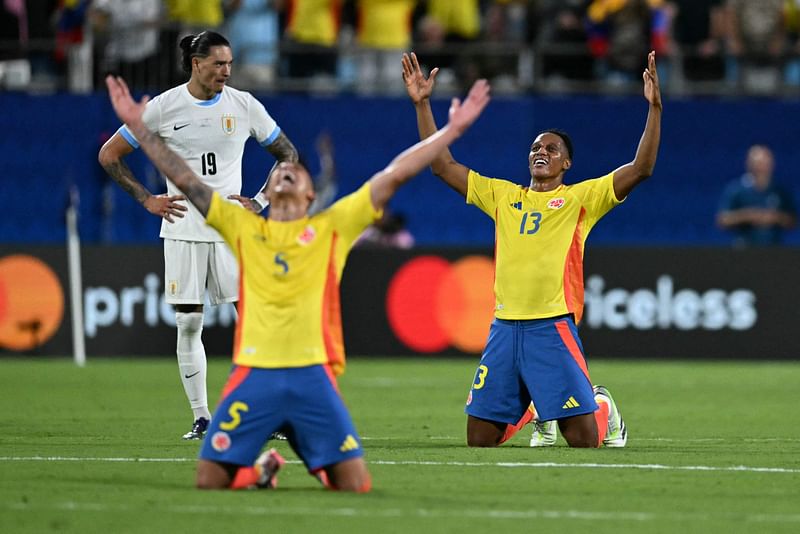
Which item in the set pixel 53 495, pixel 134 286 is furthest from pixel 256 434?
pixel 134 286

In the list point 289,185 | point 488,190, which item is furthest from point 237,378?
point 488,190

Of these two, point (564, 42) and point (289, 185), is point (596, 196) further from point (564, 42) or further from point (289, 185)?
point (564, 42)

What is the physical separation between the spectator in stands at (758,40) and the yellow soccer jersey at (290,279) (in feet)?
46.3

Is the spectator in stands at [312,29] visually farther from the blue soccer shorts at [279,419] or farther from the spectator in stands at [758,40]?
the blue soccer shorts at [279,419]

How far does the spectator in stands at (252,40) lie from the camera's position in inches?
808

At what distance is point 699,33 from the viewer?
832 inches

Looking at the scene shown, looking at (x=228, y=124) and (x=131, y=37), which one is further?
(x=131, y=37)

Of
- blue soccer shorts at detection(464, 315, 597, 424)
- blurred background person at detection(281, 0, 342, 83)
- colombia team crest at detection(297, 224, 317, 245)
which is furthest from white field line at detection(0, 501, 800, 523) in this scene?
blurred background person at detection(281, 0, 342, 83)

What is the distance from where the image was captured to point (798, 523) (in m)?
6.85

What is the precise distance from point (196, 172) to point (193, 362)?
127cm

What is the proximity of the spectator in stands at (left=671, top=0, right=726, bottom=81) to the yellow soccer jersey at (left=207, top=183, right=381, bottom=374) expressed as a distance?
1403cm

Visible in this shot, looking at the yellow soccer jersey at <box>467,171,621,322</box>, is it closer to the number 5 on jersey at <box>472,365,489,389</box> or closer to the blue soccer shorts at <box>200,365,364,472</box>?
the number 5 on jersey at <box>472,365,489,389</box>

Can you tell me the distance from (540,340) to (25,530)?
438cm

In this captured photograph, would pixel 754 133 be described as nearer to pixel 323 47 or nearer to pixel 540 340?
pixel 323 47
